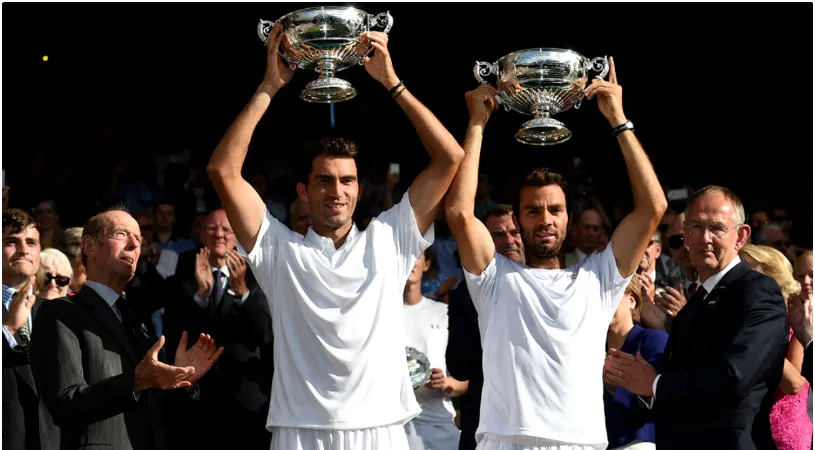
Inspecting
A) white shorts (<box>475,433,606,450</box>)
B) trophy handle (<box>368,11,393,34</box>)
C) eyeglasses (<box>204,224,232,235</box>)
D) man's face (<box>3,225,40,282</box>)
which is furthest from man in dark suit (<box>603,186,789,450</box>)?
man's face (<box>3,225,40,282</box>)

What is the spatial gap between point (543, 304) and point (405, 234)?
26.2 inches

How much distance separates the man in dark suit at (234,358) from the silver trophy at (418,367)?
2.42 ft

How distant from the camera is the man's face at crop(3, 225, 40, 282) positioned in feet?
22.0

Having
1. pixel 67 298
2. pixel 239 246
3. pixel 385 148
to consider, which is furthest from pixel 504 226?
pixel 385 148

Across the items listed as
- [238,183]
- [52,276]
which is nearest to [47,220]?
[52,276]

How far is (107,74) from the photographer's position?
12.2m

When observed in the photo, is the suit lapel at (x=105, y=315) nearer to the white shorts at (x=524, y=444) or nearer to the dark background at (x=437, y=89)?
the white shorts at (x=524, y=444)

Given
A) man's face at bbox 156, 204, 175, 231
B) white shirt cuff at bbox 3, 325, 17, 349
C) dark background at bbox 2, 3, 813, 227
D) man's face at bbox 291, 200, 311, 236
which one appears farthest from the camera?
dark background at bbox 2, 3, 813, 227

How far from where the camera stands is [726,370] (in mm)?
4895

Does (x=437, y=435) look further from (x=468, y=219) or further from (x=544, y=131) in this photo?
(x=544, y=131)

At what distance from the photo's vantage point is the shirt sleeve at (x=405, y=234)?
5.19m

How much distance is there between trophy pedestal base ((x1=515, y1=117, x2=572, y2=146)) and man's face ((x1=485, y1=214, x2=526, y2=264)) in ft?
4.22

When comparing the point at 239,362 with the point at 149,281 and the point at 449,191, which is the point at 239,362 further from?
the point at 449,191

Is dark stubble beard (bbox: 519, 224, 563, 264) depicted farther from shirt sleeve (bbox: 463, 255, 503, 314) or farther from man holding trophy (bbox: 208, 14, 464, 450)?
man holding trophy (bbox: 208, 14, 464, 450)
